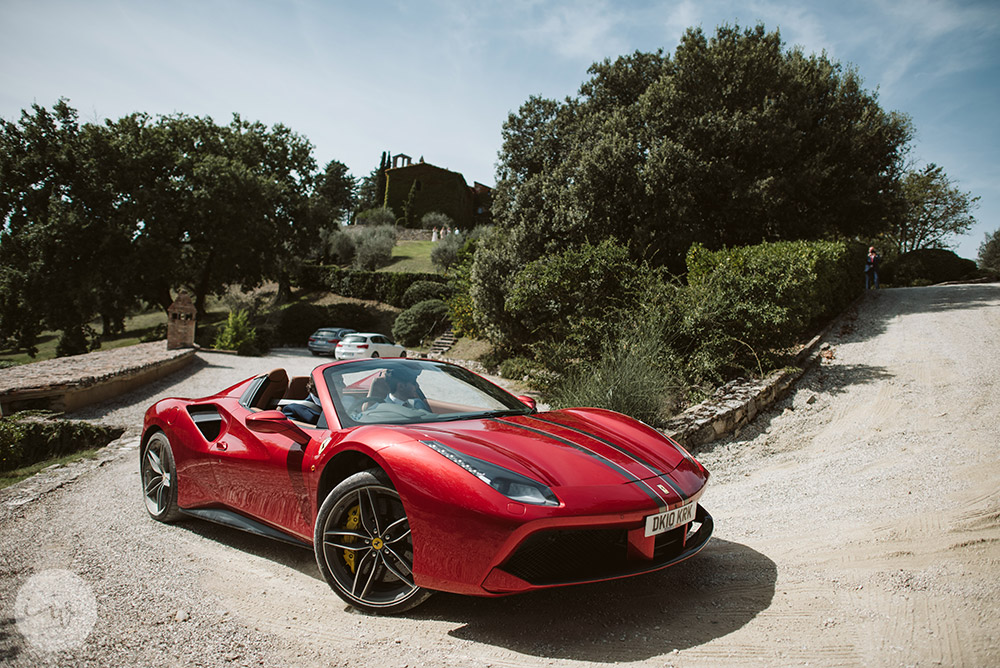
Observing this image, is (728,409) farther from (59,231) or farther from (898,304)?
(59,231)

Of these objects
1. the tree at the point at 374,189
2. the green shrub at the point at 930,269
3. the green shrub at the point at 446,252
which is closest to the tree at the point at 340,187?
the tree at the point at 374,189

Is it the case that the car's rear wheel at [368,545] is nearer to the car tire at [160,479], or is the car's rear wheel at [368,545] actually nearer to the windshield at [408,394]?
the windshield at [408,394]

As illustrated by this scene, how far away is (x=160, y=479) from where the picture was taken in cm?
457

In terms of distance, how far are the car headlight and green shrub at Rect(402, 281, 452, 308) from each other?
108ft

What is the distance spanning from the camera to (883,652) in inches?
90.4

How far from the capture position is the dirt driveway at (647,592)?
7.96ft

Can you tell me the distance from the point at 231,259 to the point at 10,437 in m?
28.2

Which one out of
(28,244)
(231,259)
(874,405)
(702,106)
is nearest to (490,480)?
(874,405)

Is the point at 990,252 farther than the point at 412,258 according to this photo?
No

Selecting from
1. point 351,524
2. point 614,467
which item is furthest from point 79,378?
point 614,467

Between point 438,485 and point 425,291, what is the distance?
111 ft

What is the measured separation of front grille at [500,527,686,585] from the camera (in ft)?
7.91

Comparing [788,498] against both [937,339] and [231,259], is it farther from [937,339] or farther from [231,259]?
[231,259]

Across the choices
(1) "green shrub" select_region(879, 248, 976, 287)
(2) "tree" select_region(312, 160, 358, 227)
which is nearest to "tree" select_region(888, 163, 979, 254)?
(1) "green shrub" select_region(879, 248, 976, 287)
